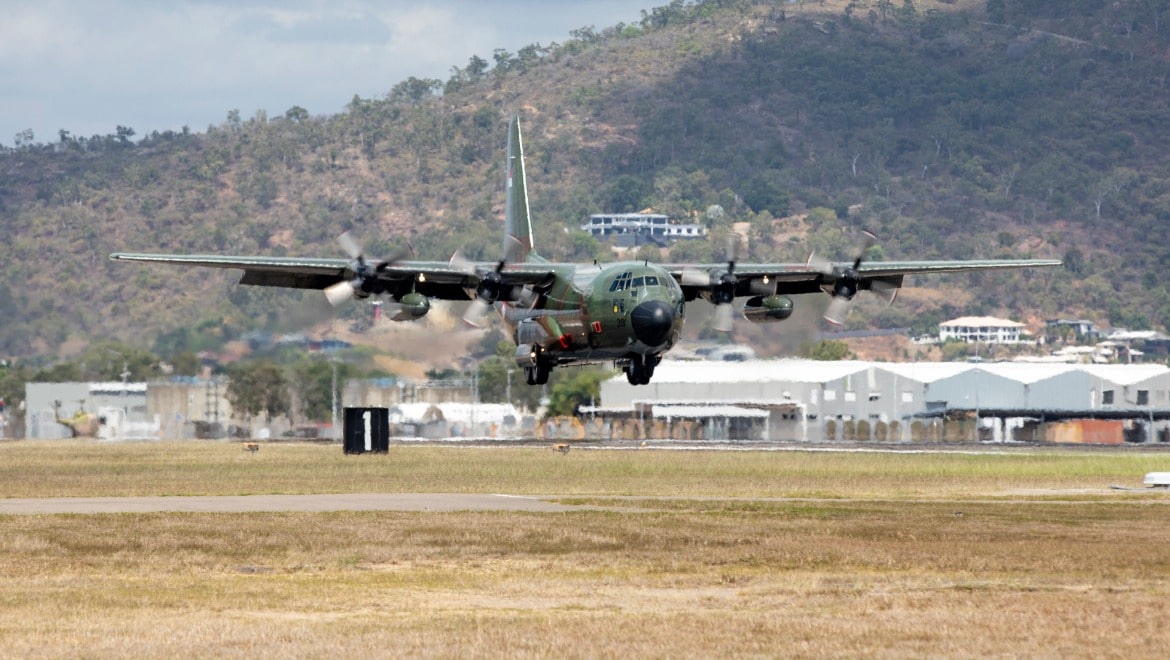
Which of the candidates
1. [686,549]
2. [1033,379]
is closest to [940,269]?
[686,549]

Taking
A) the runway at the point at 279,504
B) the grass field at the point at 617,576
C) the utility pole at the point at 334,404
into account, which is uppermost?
the utility pole at the point at 334,404

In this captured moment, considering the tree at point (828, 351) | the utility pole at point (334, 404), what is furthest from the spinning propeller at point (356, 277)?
the tree at point (828, 351)

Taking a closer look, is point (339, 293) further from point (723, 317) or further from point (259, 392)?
point (259, 392)

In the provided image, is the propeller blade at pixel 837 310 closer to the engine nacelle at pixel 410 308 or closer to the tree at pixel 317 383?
the engine nacelle at pixel 410 308

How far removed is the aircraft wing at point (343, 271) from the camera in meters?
59.4

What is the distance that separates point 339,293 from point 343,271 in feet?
3.67

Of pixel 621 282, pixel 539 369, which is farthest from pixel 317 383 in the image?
pixel 621 282

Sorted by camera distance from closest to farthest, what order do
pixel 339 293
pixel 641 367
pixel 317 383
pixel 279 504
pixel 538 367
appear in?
pixel 279 504, pixel 339 293, pixel 641 367, pixel 538 367, pixel 317 383

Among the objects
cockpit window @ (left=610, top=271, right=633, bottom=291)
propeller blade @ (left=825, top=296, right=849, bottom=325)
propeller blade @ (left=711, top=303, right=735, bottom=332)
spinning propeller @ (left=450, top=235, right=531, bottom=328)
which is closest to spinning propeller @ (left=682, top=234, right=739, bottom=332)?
propeller blade @ (left=711, top=303, right=735, bottom=332)

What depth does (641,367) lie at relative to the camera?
6066 cm

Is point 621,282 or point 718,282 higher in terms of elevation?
point 718,282

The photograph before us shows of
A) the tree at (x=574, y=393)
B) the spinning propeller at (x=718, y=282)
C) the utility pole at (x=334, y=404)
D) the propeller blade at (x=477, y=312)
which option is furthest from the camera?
the tree at (x=574, y=393)

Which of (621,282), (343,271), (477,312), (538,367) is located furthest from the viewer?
(538,367)

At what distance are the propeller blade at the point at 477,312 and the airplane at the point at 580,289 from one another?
5 cm
